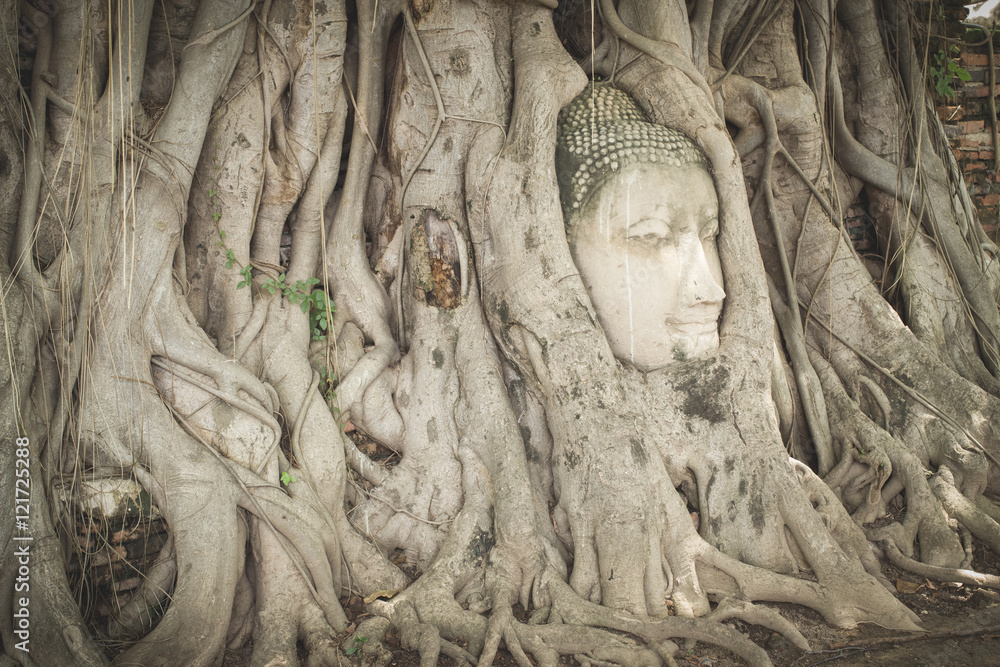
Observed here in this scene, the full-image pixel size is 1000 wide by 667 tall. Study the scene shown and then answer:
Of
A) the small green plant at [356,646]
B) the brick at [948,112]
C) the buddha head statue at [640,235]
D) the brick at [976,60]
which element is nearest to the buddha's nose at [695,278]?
the buddha head statue at [640,235]

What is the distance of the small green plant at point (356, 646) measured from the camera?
2.28 m

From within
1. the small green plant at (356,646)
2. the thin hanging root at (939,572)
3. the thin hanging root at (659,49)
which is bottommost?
the thin hanging root at (939,572)

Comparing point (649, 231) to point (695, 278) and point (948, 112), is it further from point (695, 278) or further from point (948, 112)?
point (948, 112)

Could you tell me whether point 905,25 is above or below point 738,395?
above

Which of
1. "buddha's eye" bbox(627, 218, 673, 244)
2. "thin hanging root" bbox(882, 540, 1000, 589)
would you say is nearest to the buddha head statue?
"buddha's eye" bbox(627, 218, 673, 244)

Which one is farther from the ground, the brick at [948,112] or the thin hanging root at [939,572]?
the brick at [948,112]

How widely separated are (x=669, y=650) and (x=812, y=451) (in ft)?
5.02

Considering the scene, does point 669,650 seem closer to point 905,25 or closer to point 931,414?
point 931,414

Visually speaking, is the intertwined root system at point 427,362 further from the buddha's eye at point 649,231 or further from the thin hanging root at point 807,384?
the buddha's eye at point 649,231

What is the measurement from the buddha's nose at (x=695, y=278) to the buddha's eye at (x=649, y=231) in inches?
4.0

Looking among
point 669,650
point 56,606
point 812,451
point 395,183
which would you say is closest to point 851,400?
point 812,451

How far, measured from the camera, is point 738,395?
9.48 feet

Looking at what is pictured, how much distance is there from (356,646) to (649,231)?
6.28ft

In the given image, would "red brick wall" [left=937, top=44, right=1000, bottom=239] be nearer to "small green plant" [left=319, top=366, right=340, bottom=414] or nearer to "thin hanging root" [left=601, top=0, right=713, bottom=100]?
"thin hanging root" [left=601, top=0, right=713, bottom=100]
